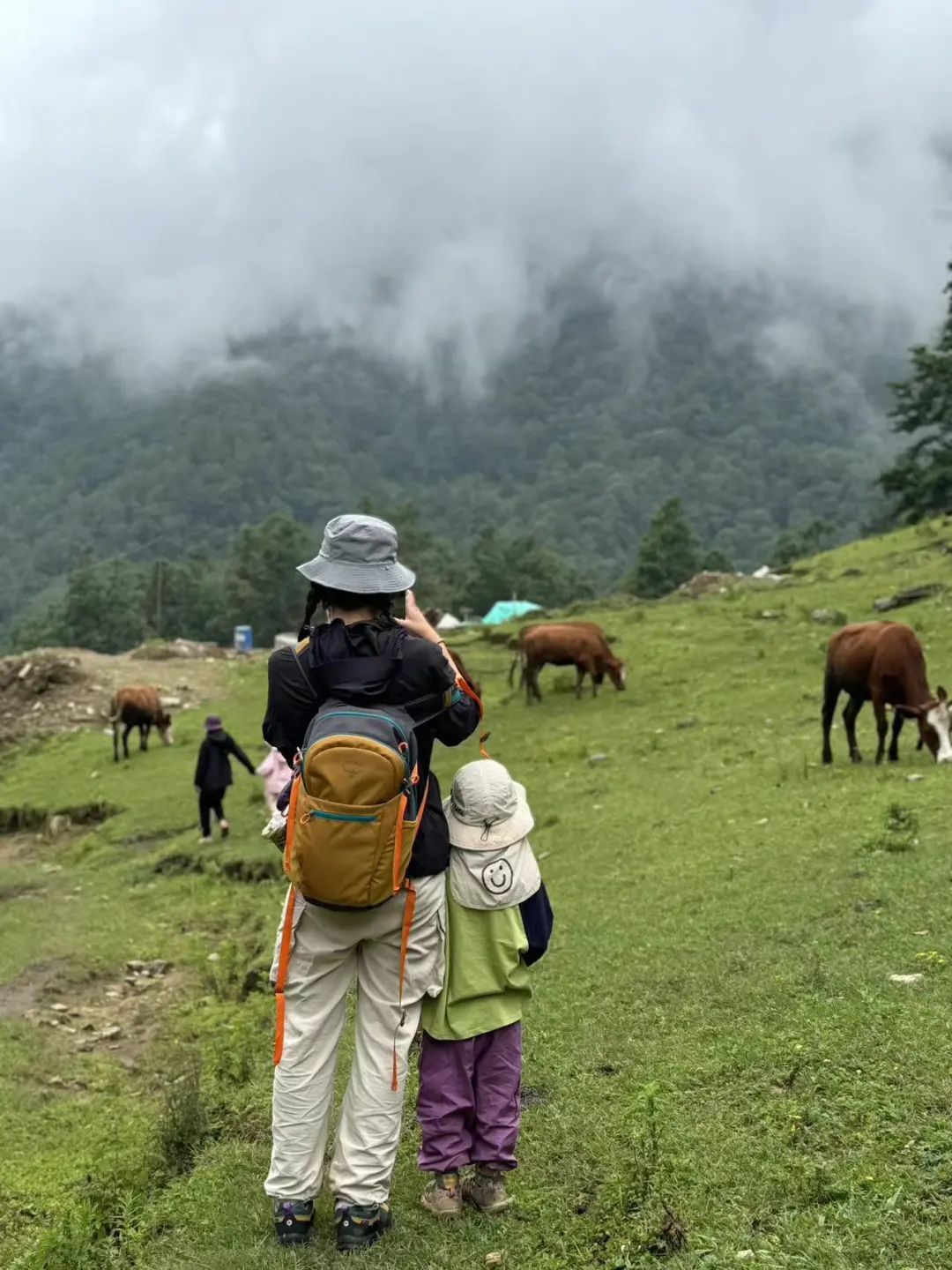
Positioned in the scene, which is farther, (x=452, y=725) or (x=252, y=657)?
(x=252, y=657)

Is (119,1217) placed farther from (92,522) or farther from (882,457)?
(882,457)

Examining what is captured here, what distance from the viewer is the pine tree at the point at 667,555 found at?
70688 mm

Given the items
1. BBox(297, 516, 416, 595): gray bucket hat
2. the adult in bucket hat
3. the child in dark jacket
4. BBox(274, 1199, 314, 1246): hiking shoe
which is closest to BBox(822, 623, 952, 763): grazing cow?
the child in dark jacket

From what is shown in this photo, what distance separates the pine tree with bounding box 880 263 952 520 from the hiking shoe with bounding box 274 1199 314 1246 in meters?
48.9

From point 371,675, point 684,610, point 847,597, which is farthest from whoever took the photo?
point 684,610

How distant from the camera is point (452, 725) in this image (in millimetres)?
4348

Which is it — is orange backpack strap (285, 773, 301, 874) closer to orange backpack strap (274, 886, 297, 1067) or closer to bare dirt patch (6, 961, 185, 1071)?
orange backpack strap (274, 886, 297, 1067)

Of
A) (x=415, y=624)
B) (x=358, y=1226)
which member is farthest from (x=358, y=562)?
(x=358, y=1226)

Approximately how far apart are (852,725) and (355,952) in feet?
32.9

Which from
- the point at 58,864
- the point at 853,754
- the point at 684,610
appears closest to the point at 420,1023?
the point at 853,754

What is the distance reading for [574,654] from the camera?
862 inches

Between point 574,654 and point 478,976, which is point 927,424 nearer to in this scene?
point 574,654

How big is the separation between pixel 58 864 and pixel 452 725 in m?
14.4

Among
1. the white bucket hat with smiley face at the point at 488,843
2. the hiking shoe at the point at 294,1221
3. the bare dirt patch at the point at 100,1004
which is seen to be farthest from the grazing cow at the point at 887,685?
the hiking shoe at the point at 294,1221
